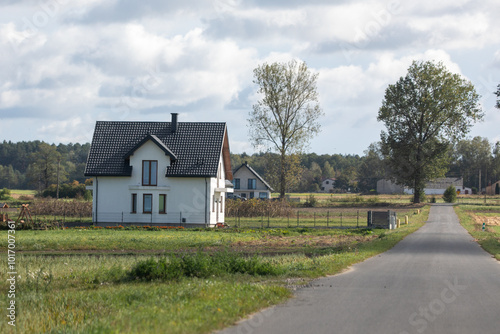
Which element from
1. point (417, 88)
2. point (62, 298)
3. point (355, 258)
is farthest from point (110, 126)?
point (417, 88)

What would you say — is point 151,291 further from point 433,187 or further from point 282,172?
point 433,187

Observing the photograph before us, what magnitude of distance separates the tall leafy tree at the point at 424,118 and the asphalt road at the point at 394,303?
5561cm

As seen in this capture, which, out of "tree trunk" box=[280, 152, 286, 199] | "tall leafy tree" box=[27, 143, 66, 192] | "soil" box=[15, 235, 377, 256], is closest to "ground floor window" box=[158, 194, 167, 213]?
"soil" box=[15, 235, 377, 256]

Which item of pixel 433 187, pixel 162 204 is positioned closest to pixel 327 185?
pixel 433 187

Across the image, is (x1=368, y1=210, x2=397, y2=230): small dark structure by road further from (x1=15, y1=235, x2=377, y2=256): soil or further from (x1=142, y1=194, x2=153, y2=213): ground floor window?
(x1=142, y1=194, x2=153, y2=213): ground floor window

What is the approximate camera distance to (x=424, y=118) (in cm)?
7250

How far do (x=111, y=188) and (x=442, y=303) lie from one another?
34.1 meters

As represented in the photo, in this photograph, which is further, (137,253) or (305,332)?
(137,253)

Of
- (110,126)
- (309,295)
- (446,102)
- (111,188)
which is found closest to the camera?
(309,295)

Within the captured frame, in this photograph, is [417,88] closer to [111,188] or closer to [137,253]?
[111,188]

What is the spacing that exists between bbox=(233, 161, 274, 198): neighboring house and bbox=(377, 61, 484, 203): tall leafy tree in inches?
943

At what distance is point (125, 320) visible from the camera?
29.1 feet

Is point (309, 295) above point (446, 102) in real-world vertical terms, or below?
below

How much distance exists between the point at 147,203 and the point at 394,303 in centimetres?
3270
